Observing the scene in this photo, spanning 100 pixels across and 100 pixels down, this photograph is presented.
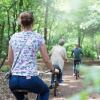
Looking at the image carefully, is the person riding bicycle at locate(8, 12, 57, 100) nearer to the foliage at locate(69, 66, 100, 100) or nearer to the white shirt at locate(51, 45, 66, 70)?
the foliage at locate(69, 66, 100, 100)

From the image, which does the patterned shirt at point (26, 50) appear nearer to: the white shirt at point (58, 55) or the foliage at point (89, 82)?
the foliage at point (89, 82)

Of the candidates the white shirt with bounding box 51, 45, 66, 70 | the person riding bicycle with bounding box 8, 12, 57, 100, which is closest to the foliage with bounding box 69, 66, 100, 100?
the person riding bicycle with bounding box 8, 12, 57, 100

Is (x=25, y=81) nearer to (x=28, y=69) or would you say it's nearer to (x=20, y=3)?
(x=28, y=69)

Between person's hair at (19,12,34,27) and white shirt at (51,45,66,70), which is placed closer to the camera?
person's hair at (19,12,34,27)

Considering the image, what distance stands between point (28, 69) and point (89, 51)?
4422cm

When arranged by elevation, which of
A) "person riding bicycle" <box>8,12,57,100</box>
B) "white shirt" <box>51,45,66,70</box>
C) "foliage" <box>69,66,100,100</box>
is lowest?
"white shirt" <box>51,45,66,70</box>

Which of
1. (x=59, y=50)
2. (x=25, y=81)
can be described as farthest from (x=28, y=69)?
(x=59, y=50)

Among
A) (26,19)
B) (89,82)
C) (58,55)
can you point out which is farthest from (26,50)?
(58,55)

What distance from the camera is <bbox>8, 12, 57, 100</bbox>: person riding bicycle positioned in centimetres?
508

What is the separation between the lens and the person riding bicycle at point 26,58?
5.08 metres

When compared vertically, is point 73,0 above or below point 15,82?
above

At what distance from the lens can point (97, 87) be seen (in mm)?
1208

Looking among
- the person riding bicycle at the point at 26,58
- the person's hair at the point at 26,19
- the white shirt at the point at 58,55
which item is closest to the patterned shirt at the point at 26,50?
the person riding bicycle at the point at 26,58

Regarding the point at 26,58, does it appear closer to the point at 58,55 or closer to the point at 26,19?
the point at 26,19
